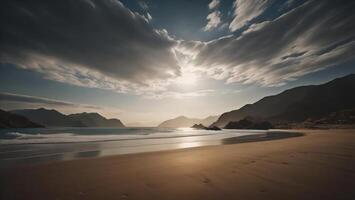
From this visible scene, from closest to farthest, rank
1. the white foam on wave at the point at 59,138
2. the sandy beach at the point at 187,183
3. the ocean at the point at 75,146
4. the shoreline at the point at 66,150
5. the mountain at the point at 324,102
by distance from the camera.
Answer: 1. the sandy beach at the point at 187,183
2. the shoreline at the point at 66,150
3. the ocean at the point at 75,146
4. the white foam on wave at the point at 59,138
5. the mountain at the point at 324,102

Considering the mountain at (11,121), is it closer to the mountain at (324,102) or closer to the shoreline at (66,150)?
the shoreline at (66,150)

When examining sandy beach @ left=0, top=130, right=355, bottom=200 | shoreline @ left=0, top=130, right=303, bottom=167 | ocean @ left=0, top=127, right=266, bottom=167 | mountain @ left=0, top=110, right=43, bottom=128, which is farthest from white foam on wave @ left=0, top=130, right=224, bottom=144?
mountain @ left=0, top=110, right=43, bottom=128

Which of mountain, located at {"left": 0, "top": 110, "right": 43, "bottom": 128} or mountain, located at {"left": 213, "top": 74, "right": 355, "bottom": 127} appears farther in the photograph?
mountain, located at {"left": 213, "top": 74, "right": 355, "bottom": 127}

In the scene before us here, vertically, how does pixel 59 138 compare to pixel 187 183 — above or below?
above

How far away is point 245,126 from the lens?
88312mm

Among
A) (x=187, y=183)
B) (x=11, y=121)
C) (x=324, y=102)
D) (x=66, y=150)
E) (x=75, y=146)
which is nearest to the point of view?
(x=187, y=183)

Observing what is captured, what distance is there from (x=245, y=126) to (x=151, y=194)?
308 feet

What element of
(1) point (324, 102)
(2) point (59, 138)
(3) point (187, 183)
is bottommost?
(3) point (187, 183)

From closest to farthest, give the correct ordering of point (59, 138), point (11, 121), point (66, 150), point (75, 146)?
point (66, 150)
point (75, 146)
point (59, 138)
point (11, 121)

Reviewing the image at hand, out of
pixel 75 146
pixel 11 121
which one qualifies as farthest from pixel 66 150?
pixel 11 121

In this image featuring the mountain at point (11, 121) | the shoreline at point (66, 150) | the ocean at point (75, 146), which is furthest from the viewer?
the mountain at point (11, 121)

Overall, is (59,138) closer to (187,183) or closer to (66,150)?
(66,150)

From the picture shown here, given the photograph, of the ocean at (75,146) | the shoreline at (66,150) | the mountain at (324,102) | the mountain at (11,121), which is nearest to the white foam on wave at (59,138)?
the ocean at (75,146)

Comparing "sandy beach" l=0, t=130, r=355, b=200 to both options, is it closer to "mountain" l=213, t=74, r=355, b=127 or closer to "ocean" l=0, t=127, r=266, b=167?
"ocean" l=0, t=127, r=266, b=167
